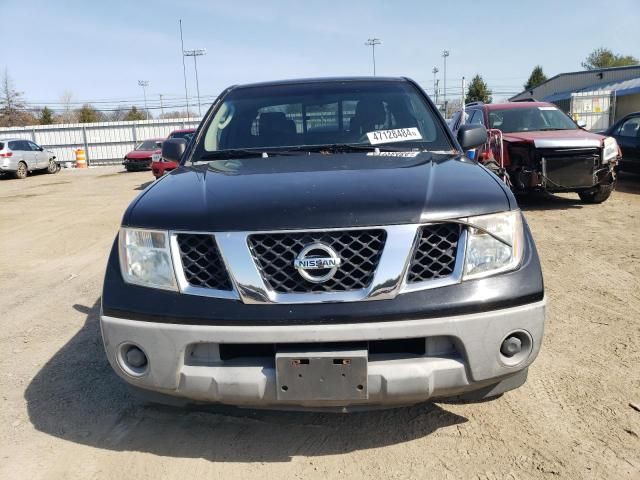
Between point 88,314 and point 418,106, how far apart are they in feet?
9.93

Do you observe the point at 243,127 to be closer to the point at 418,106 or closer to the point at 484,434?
the point at 418,106

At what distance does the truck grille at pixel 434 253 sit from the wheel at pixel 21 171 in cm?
2369

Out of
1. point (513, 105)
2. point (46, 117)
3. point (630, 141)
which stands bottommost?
point (630, 141)

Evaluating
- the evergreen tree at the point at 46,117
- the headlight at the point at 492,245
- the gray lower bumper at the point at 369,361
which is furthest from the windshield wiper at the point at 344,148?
the evergreen tree at the point at 46,117

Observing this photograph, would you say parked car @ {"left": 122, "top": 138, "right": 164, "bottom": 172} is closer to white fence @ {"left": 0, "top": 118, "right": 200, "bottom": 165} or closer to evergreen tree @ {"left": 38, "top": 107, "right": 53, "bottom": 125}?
white fence @ {"left": 0, "top": 118, "right": 200, "bottom": 165}

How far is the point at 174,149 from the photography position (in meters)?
3.50

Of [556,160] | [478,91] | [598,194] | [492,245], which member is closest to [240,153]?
[492,245]

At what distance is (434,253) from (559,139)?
6689 millimetres

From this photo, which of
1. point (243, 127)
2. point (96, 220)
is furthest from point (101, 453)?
A: point (96, 220)

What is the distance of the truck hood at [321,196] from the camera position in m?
2.06

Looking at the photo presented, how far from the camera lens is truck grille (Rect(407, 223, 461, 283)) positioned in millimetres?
2059

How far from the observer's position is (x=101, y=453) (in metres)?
2.43

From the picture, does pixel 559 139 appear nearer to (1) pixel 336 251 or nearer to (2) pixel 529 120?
(2) pixel 529 120

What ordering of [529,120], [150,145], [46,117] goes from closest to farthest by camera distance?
[529,120]
[150,145]
[46,117]
